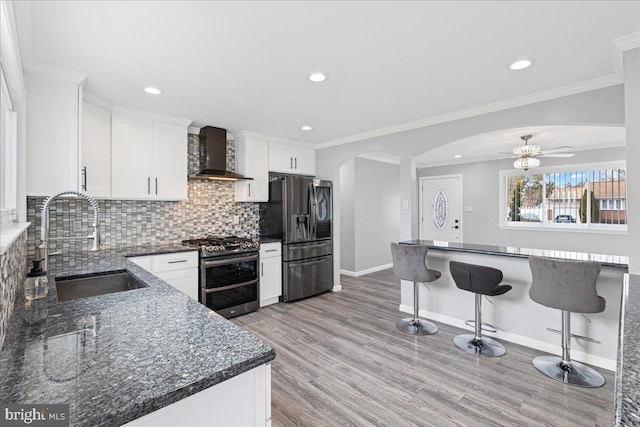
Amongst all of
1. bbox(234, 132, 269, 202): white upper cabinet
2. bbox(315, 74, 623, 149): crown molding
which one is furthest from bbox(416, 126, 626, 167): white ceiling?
bbox(234, 132, 269, 202): white upper cabinet

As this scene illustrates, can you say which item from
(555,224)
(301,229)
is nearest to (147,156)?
(301,229)

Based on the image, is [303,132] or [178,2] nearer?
[178,2]

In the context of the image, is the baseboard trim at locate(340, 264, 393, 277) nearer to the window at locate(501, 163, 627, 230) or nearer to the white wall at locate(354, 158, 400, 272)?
the white wall at locate(354, 158, 400, 272)

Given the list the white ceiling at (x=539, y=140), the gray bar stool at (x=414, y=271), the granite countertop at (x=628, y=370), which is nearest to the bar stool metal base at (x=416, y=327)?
the gray bar stool at (x=414, y=271)

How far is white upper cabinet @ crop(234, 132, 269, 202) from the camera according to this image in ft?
13.5

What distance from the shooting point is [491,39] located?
1903 millimetres

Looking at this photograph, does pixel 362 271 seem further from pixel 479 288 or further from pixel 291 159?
pixel 479 288

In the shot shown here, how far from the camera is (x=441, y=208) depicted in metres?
7.10

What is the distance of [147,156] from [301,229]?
210 cm

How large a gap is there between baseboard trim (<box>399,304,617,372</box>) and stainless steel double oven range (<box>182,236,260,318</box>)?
213 centimetres

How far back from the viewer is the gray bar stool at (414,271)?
3.07 meters

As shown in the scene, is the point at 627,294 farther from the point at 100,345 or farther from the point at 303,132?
the point at 303,132

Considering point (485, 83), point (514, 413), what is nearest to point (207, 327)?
point (514, 413)

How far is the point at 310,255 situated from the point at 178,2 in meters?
3.40
